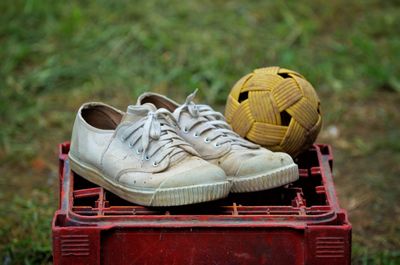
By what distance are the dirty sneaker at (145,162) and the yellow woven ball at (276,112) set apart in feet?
1.31

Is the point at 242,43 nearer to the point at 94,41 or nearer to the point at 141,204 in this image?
the point at 94,41

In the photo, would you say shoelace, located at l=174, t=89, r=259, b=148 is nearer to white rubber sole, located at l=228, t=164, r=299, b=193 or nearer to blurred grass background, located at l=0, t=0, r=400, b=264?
white rubber sole, located at l=228, t=164, r=299, b=193

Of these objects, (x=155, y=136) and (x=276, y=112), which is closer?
(x=155, y=136)

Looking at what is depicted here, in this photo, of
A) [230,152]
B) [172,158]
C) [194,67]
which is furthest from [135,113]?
[194,67]

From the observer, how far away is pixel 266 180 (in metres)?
3.14

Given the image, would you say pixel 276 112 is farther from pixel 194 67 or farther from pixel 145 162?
pixel 194 67

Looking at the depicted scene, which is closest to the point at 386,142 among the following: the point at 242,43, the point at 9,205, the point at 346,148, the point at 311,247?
the point at 346,148

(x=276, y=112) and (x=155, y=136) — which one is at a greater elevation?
(x=276, y=112)

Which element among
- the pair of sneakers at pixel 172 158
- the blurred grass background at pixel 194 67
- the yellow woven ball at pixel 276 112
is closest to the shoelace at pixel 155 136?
the pair of sneakers at pixel 172 158

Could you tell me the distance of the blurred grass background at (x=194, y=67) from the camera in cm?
510

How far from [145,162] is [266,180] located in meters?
0.43

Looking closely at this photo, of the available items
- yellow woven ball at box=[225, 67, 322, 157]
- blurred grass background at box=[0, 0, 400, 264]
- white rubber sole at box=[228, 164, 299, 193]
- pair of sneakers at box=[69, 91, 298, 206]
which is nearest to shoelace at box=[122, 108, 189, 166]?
pair of sneakers at box=[69, 91, 298, 206]

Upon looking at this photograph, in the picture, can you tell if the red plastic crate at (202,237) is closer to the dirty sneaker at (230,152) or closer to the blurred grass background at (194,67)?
the dirty sneaker at (230,152)

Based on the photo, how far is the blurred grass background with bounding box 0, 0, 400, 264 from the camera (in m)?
5.10
